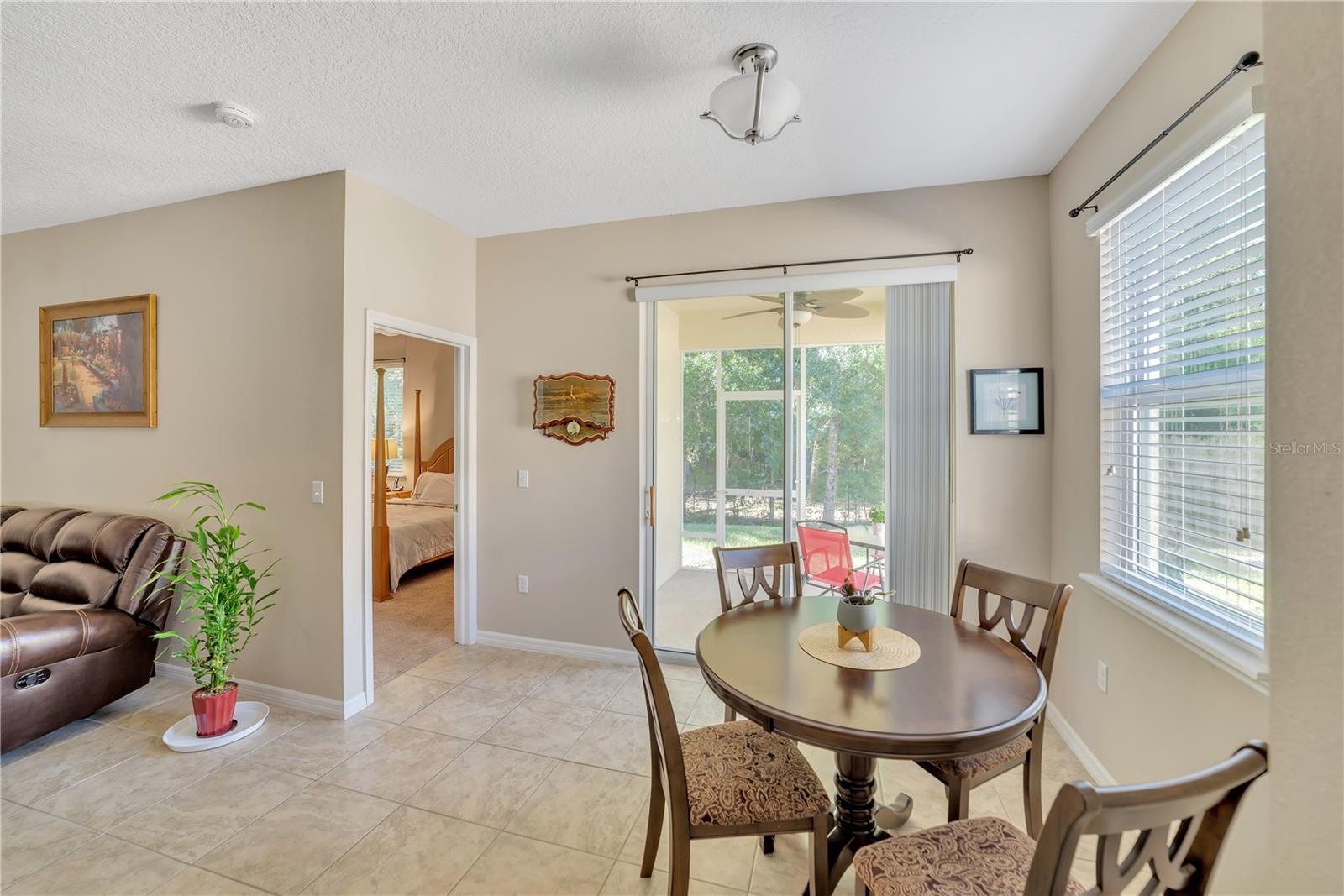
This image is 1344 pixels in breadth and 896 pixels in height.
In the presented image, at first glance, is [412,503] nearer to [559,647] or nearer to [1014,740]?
[559,647]

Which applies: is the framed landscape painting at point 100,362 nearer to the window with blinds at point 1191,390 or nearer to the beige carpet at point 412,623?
the beige carpet at point 412,623

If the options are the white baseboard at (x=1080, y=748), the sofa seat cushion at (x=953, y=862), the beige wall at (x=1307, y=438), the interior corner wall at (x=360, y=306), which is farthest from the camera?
the interior corner wall at (x=360, y=306)

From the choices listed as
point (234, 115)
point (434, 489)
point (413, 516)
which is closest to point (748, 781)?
point (234, 115)

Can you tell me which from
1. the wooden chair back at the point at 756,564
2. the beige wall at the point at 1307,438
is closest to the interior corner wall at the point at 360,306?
the wooden chair back at the point at 756,564

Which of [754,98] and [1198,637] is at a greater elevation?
[754,98]

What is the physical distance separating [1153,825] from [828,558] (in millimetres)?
2293

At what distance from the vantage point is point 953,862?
1.18 m

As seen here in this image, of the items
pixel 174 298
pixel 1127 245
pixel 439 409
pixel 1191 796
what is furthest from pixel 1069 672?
pixel 439 409

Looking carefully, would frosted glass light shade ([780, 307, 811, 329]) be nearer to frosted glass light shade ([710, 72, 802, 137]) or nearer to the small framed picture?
the small framed picture

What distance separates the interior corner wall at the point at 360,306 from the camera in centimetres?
268

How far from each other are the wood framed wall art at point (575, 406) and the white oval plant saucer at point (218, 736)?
207 cm

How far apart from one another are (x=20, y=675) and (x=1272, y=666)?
396cm

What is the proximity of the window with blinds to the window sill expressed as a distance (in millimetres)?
35

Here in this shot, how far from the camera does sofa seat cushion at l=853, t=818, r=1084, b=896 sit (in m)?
1.13
